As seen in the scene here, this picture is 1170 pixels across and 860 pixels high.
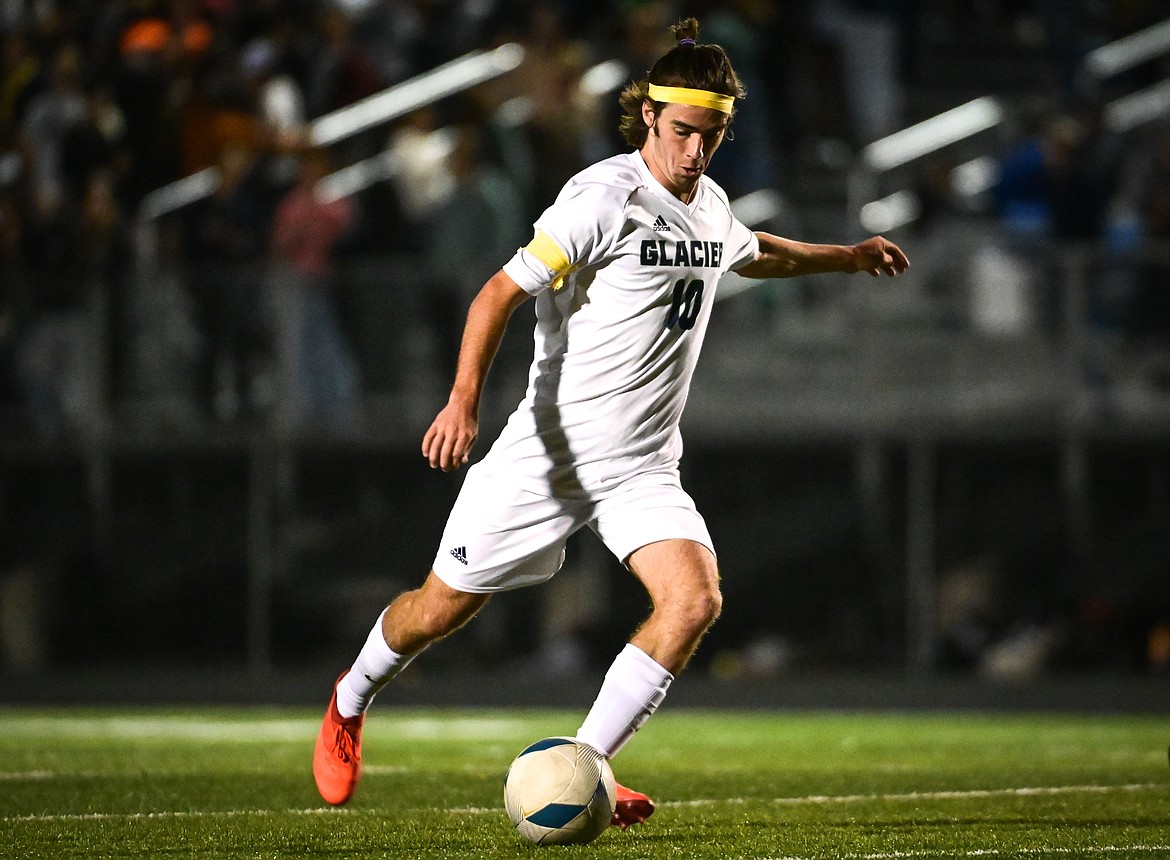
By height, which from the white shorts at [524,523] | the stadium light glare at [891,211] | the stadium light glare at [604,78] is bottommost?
the white shorts at [524,523]

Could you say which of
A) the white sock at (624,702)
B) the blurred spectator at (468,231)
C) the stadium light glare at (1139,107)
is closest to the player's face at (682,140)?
the white sock at (624,702)

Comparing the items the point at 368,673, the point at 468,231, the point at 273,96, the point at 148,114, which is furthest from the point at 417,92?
the point at 368,673

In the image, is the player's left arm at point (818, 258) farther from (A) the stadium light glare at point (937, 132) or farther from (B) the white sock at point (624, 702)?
(A) the stadium light glare at point (937, 132)

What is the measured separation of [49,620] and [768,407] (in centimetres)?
577

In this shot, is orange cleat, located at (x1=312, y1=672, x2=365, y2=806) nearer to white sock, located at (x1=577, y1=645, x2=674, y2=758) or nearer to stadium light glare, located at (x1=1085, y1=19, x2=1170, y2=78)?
white sock, located at (x1=577, y1=645, x2=674, y2=758)

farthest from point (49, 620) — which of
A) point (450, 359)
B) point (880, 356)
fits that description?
point (880, 356)

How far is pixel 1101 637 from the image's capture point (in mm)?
14391

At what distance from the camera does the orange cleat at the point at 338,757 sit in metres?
6.82

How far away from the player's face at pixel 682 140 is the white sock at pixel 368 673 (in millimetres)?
1823

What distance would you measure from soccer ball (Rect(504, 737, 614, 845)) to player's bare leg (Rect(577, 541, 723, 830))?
0.12 metres

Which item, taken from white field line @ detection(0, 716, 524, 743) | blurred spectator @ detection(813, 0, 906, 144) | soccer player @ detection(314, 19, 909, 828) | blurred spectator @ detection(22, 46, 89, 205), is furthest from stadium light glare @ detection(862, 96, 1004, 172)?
soccer player @ detection(314, 19, 909, 828)

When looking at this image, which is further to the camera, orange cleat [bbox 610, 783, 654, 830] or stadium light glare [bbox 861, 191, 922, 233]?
stadium light glare [bbox 861, 191, 922, 233]

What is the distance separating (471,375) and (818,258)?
1.73 meters

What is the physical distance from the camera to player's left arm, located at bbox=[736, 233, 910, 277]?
687cm
